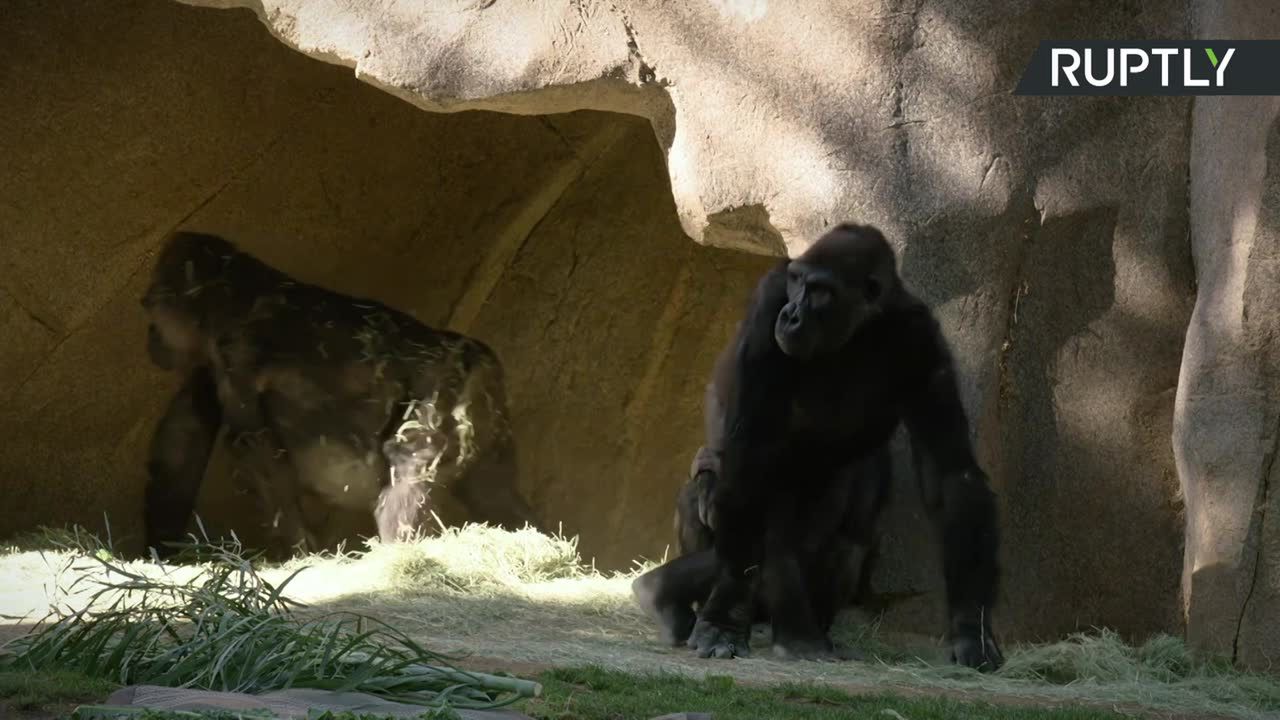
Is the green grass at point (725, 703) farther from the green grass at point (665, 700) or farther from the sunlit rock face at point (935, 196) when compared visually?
the sunlit rock face at point (935, 196)

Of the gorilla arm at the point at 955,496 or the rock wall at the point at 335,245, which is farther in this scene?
the rock wall at the point at 335,245

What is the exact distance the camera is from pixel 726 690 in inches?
132

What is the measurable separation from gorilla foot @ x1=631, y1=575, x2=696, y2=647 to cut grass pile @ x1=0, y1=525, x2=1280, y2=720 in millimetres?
62

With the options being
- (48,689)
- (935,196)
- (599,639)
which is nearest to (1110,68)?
(935,196)

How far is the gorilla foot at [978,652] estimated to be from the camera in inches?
163

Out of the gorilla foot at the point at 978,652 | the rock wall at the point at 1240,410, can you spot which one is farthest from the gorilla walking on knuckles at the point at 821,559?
the rock wall at the point at 1240,410

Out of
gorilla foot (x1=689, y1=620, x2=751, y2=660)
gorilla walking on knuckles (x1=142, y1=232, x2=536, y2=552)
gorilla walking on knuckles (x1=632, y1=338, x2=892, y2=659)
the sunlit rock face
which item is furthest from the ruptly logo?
gorilla walking on knuckles (x1=142, y1=232, x2=536, y2=552)

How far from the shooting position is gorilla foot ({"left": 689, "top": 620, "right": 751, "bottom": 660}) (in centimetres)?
422

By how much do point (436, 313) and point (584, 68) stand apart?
277 centimetres

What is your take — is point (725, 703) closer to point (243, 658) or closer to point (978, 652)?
point (243, 658)

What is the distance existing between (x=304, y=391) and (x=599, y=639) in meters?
2.86

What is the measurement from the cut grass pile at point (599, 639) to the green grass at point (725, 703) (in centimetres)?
5

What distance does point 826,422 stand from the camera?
4535mm

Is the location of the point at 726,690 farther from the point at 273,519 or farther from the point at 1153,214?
the point at 273,519
